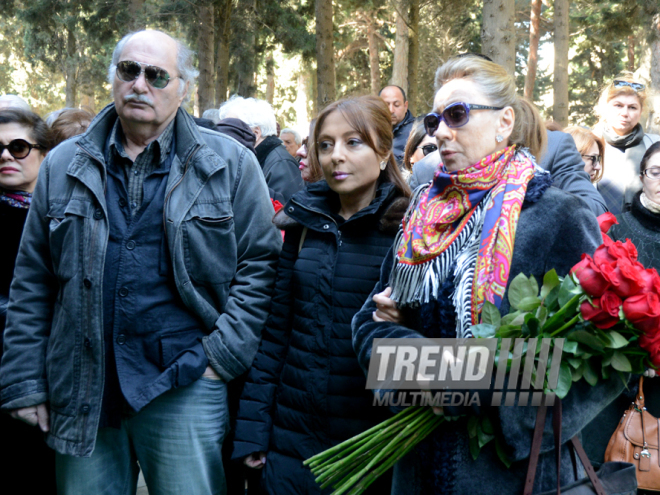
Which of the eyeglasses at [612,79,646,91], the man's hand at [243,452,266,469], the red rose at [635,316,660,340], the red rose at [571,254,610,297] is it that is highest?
the eyeglasses at [612,79,646,91]

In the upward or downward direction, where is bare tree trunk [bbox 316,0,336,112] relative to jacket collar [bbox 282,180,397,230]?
upward

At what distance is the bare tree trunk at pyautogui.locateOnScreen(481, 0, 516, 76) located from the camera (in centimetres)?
582

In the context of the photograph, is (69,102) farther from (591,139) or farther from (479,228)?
(479,228)

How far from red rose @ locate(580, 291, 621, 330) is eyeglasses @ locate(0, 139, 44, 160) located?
289 cm

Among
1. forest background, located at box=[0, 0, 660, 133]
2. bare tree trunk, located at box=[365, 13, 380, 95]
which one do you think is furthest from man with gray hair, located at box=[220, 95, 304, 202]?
bare tree trunk, located at box=[365, 13, 380, 95]

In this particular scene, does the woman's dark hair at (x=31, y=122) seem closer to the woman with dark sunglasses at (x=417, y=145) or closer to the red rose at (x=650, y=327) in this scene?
the woman with dark sunglasses at (x=417, y=145)

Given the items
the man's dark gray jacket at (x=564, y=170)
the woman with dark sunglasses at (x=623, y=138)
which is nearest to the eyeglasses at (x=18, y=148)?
the man's dark gray jacket at (x=564, y=170)

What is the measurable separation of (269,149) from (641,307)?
4223 millimetres

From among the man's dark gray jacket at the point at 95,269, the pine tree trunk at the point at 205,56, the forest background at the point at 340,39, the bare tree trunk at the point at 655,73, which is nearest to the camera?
the man's dark gray jacket at the point at 95,269

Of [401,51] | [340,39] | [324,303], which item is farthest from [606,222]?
[340,39]

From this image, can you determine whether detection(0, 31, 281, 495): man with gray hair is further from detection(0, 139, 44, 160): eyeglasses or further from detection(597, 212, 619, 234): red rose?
detection(597, 212, 619, 234): red rose

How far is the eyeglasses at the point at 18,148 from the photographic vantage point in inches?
131

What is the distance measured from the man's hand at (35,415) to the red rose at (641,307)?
228 cm

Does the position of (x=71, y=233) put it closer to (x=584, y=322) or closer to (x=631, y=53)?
(x=584, y=322)
